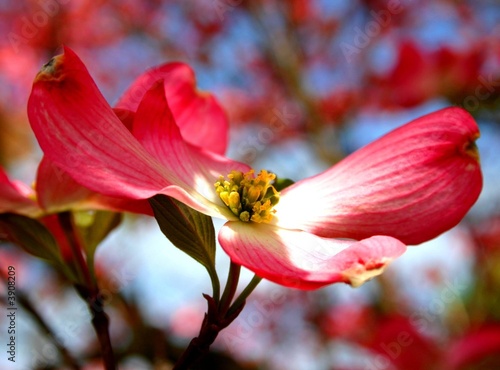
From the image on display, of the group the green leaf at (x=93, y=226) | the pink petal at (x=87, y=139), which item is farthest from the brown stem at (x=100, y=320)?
the pink petal at (x=87, y=139)

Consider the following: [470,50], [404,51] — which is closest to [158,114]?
[404,51]

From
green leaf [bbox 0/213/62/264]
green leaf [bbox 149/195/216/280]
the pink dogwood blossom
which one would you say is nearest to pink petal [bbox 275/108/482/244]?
the pink dogwood blossom

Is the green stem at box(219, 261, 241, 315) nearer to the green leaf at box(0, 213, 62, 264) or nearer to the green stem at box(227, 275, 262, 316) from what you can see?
the green stem at box(227, 275, 262, 316)

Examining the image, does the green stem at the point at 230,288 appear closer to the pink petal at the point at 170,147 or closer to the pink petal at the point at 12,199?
the pink petal at the point at 170,147

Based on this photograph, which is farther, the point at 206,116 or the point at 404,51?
the point at 404,51

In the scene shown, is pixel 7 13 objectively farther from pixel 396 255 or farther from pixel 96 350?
pixel 396 255

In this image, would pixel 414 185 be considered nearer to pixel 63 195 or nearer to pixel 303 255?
pixel 303 255
